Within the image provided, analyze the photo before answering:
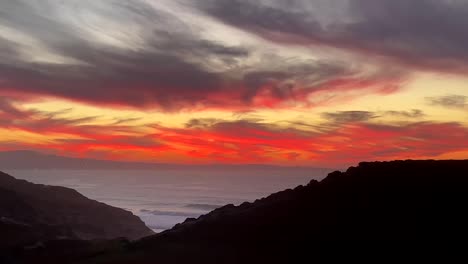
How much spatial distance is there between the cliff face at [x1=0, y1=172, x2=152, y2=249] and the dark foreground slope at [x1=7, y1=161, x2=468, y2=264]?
1917cm

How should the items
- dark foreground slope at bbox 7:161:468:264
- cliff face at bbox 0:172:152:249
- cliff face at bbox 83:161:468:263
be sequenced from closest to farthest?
dark foreground slope at bbox 7:161:468:264 < cliff face at bbox 83:161:468:263 < cliff face at bbox 0:172:152:249

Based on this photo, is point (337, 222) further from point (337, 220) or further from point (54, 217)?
point (54, 217)

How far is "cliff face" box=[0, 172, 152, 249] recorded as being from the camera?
2776 inches

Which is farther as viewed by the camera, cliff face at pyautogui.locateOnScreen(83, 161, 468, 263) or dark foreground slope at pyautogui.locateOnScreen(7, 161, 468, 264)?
cliff face at pyautogui.locateOnScreen(83, 161, 468, 263)

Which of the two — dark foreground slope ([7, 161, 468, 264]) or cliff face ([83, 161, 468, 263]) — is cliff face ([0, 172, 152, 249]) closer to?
dark foreground slope ([7, 161, 468, 264])

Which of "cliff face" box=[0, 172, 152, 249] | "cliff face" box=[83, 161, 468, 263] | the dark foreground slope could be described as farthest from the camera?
"cliff face" box=[0, 172, 152, 249]

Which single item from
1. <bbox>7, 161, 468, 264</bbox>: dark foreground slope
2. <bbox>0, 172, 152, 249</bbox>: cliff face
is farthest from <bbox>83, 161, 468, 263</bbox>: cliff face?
<bbox>0, 172, 152, 249</bbox>: cliff face

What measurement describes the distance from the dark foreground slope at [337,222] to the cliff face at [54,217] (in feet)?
62.9

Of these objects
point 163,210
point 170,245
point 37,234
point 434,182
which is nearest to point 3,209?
point 37,234

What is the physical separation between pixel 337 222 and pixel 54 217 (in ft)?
201

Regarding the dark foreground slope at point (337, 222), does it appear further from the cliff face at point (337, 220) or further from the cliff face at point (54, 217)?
the cliff face at point (54, 217)

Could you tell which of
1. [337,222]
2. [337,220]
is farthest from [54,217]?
Result: [337,222]

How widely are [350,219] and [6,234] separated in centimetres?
4456

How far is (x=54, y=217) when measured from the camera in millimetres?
90938
